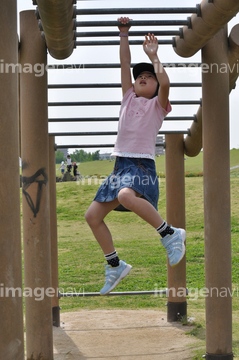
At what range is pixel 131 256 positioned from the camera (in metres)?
17.2

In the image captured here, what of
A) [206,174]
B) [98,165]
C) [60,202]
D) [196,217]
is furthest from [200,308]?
[98,165]

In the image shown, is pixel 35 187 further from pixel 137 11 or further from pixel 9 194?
pixel 9 194

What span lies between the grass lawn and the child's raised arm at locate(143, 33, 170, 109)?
9.85 ft

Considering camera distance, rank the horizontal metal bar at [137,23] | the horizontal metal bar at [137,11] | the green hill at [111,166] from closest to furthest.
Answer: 1. the horizontal metal bar at [137,11]
2. the horizontal metal bar at [137,23]
3. the green hill at [111,166]

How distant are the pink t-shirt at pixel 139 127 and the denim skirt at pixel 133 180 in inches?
2.7

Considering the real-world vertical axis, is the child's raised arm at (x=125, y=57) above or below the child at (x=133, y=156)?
above

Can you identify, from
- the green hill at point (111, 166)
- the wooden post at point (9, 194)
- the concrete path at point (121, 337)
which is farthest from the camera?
the green hill at point (111, 166)

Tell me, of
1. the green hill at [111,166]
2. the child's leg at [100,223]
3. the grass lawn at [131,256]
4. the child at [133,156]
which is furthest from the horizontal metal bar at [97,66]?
the green hill at [111,166]

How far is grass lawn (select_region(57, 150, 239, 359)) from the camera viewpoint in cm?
1156

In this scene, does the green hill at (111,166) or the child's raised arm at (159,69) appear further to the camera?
the green hill at (111,166)

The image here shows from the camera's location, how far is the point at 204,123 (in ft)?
21.2

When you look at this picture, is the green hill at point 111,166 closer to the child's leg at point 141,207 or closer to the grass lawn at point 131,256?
the grass lawn at point 131,256

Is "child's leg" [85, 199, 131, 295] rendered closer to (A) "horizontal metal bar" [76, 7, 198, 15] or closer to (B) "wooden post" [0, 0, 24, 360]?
(A) "horizontal metal bar" [76, 7, 198, 15]

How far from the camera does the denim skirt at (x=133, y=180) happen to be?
17.5ft
